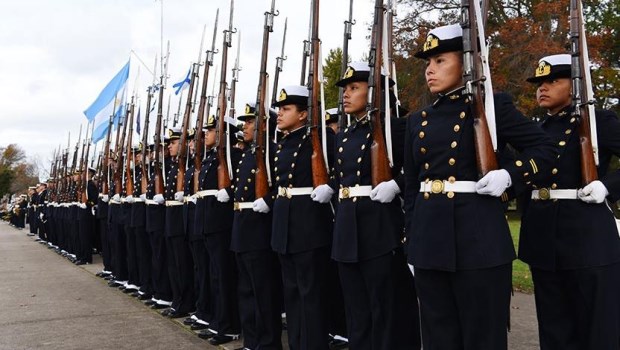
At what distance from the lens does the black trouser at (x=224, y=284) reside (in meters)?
5.68

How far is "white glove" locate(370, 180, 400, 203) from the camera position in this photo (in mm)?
3787

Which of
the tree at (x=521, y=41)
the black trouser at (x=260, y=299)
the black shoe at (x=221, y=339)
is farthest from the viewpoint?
the tree at (x=521, y=41)

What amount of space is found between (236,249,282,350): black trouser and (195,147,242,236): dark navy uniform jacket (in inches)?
24.8

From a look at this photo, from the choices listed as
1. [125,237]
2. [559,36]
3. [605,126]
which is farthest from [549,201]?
[559,36]

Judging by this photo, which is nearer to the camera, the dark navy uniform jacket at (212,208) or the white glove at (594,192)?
the white glove at (594,192)

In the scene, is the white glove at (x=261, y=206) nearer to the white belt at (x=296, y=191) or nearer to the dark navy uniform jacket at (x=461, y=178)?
the white belt at (x=296, y=191)

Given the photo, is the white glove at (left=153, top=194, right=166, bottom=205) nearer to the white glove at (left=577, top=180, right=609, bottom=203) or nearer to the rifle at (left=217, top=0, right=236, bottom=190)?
the rifle at (left=217, top=0, right=236, bottom=190)

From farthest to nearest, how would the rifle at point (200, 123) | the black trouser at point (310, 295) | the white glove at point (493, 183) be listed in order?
the rifle at point (200, 123)
the black trouser at point (310, 295)
the white glove at point (493, 183)

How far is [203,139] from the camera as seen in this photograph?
7.05 meters

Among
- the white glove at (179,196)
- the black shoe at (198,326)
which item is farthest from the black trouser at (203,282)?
the white glove at (179,196)

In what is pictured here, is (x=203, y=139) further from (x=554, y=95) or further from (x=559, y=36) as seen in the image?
(x=559, y=36)

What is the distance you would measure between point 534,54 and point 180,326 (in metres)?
17.4

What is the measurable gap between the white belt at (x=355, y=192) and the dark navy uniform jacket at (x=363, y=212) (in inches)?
0.8

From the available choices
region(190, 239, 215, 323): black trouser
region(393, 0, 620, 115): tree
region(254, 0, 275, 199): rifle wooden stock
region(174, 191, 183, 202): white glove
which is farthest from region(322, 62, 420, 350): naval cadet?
region(393, 0, 620, 115): tree
